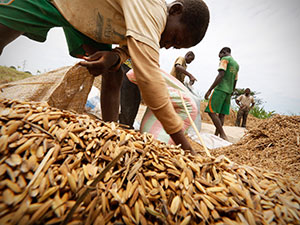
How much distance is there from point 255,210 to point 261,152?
1.35 meters

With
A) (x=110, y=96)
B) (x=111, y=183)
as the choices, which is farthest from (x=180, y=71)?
(x=111, y=183)

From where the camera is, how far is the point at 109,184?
428 millimetres

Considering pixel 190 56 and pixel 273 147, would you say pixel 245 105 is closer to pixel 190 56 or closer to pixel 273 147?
pixel 190 56

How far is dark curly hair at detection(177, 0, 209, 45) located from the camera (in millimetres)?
947

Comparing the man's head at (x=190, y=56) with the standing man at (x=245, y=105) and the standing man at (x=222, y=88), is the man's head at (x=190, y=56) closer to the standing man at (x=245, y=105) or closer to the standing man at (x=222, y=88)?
the standing man at (x=222, y=88)

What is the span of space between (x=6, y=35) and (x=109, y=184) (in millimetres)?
1067

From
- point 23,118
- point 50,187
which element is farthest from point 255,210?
point 23,118

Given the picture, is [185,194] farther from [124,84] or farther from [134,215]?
[124,84]

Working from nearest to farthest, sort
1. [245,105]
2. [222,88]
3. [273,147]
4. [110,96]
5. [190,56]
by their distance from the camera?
[110,96]
[273,147]
[222,88]
[190,56]
[245,105]

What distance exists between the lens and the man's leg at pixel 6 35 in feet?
2.76

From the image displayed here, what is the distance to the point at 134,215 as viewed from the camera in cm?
39

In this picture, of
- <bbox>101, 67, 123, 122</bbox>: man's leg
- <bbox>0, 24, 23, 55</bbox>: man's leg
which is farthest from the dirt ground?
<bbox>0, 24, 23, 55</bbox>: man's leg

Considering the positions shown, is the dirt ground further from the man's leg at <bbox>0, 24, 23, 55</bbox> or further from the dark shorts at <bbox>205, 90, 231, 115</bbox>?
the man's leg at <bbox>0, 24, 23, 55</bbox>

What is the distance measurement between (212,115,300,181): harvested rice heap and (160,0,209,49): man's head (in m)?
1.14
